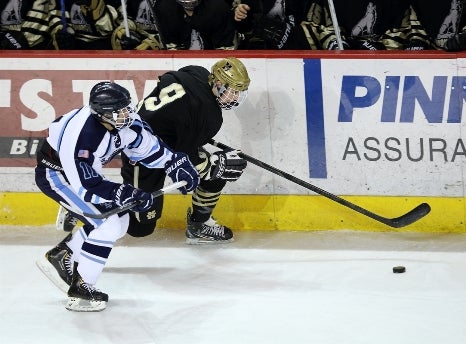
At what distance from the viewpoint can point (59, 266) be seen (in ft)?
17.2

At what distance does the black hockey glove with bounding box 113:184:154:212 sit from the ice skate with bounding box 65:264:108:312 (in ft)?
1.30

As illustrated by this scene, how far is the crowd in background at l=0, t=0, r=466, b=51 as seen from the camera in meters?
6.16

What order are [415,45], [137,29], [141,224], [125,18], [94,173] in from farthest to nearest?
[137,29]
[125,18]
[415,45]
[141,224]
[94,173]

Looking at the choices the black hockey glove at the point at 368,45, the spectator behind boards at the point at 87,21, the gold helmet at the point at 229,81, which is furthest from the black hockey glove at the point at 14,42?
the black hockey glove at the point at 368,45

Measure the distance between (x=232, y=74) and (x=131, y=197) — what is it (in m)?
0.86

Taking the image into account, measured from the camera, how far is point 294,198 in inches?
237

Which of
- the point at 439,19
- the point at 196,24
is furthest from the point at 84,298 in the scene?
the point at 439,19

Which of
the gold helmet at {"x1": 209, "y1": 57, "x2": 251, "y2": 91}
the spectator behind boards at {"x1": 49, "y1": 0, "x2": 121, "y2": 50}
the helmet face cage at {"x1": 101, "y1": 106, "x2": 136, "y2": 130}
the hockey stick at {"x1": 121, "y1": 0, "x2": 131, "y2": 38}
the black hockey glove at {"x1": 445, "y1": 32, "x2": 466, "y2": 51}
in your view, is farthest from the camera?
the spectator behind boards at {"x1": 49, "y1": 0, "x2": 121, "y2": 50}

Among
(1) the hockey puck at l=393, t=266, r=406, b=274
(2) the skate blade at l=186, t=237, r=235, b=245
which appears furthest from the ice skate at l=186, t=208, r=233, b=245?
(1) the hockey puck at l=393, t=266, r=406, b=274

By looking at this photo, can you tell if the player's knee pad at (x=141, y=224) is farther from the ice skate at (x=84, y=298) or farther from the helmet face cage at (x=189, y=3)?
the helmet face cage at (x=189, y=3)

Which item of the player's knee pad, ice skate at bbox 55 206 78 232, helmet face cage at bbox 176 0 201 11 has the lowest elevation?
the player's knee pad

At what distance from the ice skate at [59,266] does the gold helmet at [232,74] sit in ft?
3.42

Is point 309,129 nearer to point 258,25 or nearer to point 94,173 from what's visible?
point 258,25

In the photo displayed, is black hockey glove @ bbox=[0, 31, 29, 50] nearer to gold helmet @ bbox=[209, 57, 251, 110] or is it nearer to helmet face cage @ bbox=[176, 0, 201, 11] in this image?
helmet face cage @ bbox=[176, 0, 201, 11]
